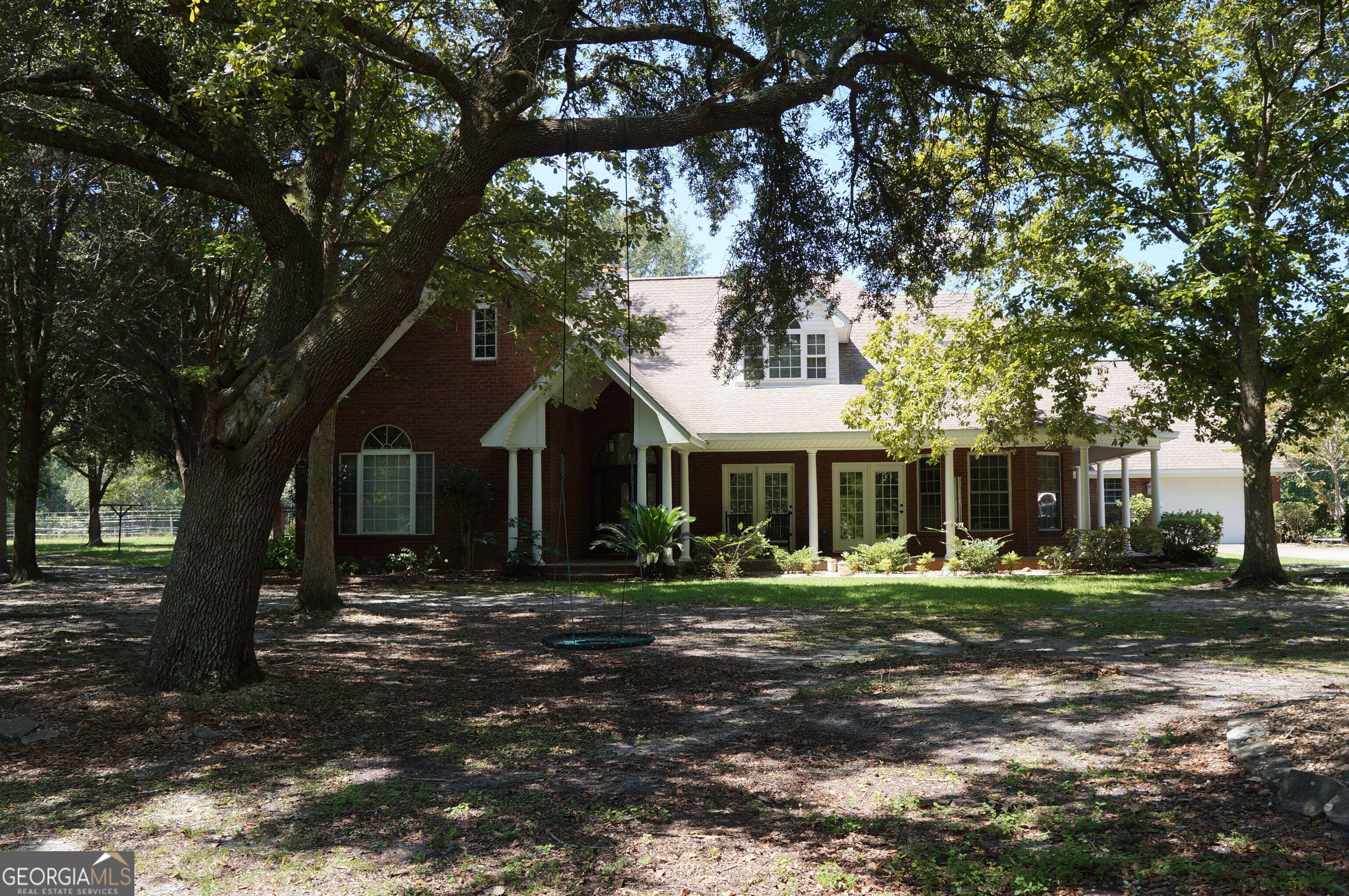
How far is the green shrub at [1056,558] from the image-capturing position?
19.8m

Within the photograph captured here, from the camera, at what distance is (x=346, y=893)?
12.2ft

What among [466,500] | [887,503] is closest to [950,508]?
[887,503]

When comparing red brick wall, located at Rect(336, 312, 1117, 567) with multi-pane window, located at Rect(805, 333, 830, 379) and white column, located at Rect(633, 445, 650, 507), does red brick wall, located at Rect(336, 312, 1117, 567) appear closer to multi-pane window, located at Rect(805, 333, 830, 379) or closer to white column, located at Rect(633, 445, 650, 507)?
white column, located at Rect(633, 445, 650, 507)

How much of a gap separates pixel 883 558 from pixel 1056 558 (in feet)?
11.8

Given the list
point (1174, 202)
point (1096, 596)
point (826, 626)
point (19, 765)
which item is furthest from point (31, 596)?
point (1174, 202)

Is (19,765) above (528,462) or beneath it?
beneath

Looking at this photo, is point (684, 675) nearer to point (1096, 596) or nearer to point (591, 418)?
point (1096, 596)

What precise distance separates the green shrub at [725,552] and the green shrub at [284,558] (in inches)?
337

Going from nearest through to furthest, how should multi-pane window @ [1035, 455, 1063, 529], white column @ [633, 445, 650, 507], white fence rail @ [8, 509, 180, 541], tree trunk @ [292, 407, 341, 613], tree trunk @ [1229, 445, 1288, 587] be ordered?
tree trunk @ [292, 407, 341, 613], tree trunk @ [1229, 445, 1288, 587], white column @ [633, 445, 650, 507], multi-pane window @ [1035, 455, 1063, 529], white fence rail @ [8, 509, 180, 541]

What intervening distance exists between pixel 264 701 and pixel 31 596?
1096 centimetres

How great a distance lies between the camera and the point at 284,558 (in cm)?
2080

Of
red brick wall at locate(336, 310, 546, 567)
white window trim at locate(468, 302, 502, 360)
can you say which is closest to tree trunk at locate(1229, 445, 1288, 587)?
red brick wall at locate(336, 310, 546, 567)

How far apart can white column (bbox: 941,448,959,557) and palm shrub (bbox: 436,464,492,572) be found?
30.7ft

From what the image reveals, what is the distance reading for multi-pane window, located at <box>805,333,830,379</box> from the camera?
2205cm
